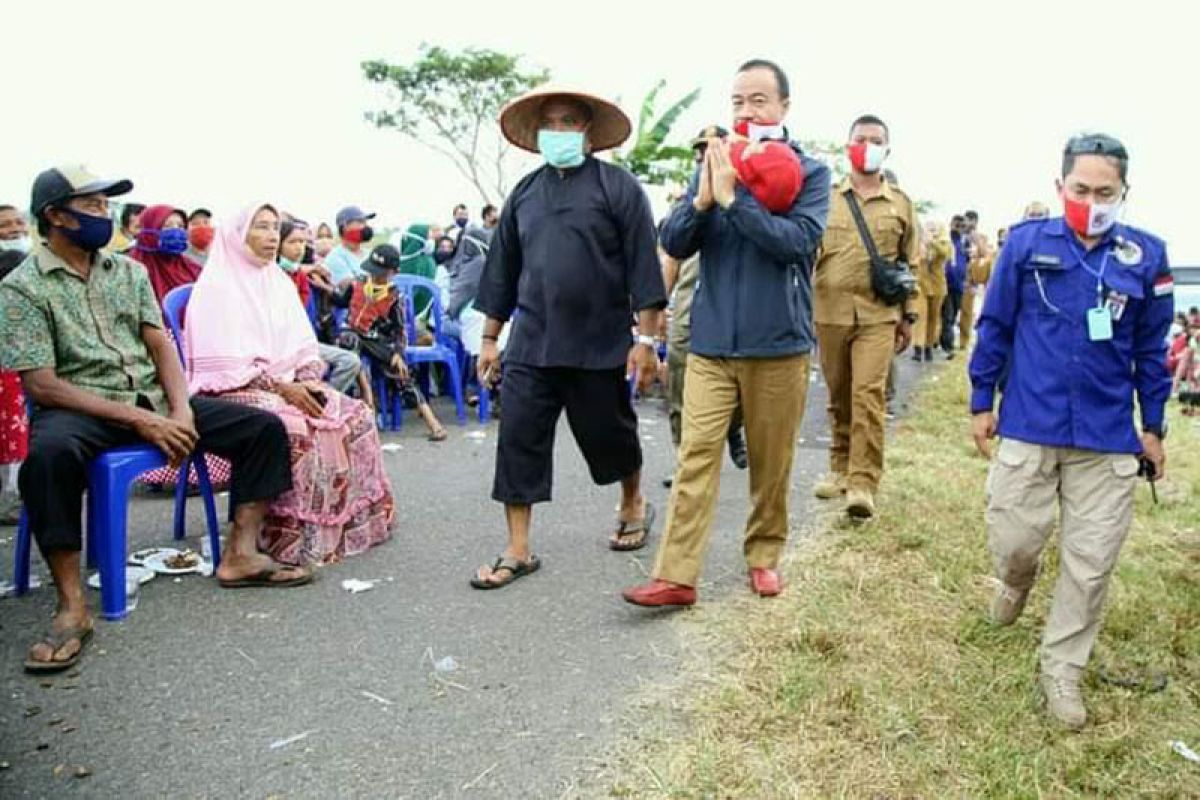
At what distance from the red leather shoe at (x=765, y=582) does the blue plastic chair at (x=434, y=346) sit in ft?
14.3

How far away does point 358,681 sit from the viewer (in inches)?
125

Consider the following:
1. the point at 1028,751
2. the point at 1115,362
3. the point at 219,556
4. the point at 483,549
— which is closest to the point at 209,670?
the point at 219,556

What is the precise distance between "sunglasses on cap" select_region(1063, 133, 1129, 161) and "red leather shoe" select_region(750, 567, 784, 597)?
1908 mm

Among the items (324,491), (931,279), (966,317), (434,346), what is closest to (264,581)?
(324,491)

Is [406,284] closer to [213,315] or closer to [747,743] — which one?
[213,315]

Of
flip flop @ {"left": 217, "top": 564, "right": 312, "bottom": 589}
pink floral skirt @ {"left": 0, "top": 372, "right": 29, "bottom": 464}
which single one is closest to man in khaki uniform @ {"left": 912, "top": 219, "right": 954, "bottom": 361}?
flip flop @ {"left": 217, "top": 564, "right": 312, "bottom": 589}

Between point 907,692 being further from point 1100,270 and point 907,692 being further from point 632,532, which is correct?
point 632,532

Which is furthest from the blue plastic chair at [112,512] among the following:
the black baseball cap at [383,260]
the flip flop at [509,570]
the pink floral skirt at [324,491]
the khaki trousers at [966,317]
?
the khaki trousers at [966,317]

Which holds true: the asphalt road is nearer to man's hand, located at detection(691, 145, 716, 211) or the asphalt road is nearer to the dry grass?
the dry grass

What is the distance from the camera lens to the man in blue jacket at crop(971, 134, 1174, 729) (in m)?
2.97

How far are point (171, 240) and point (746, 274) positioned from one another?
3.65 metres

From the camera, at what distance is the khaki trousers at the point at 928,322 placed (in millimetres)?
12355

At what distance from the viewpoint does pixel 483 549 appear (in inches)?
182

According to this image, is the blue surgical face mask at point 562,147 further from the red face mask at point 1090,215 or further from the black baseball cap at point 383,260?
the black baseball cap at point 383,260
